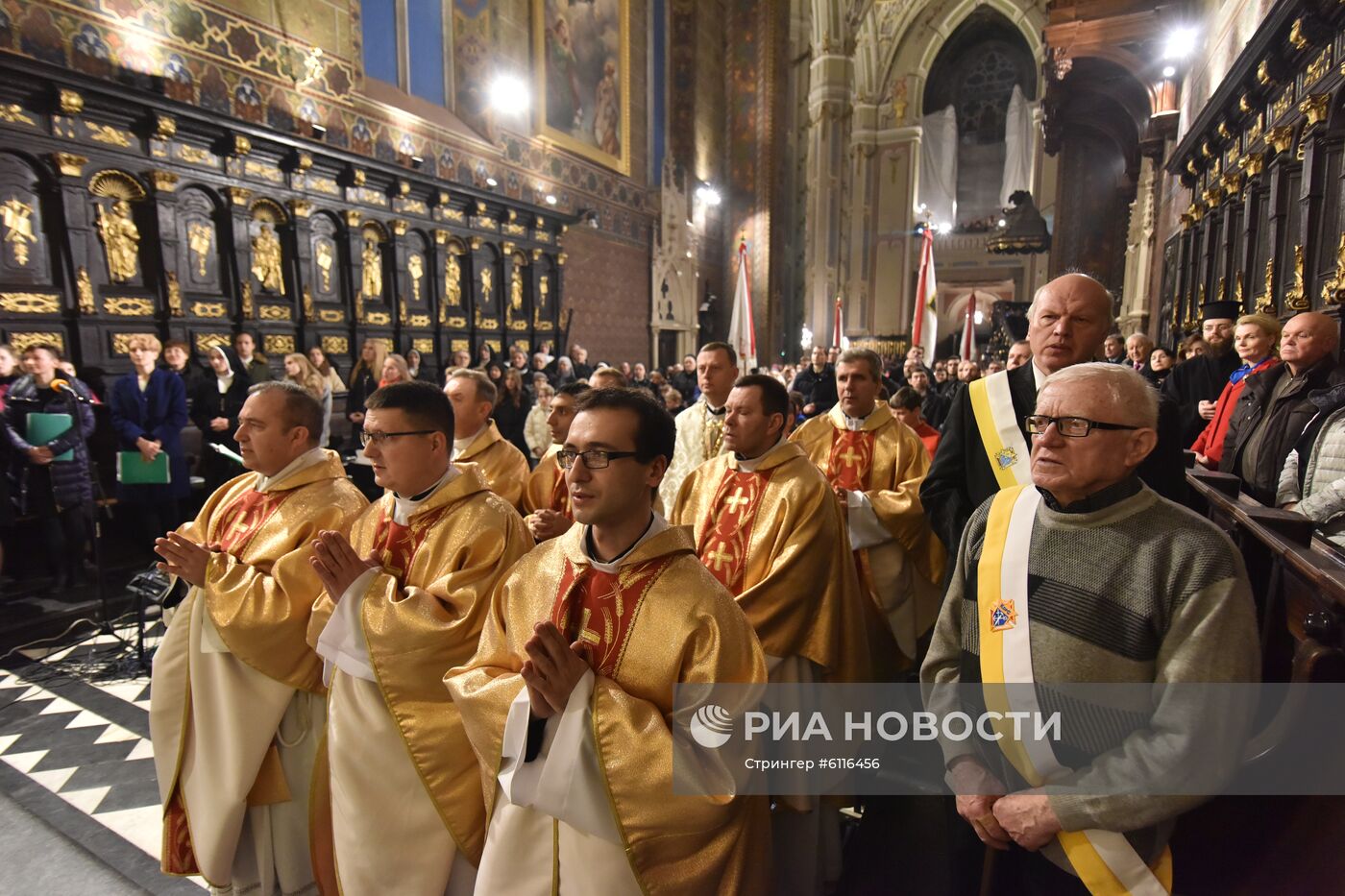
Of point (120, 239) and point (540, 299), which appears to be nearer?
point (120, 239)

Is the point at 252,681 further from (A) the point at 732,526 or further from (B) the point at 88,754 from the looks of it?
(B) the point at 88,754

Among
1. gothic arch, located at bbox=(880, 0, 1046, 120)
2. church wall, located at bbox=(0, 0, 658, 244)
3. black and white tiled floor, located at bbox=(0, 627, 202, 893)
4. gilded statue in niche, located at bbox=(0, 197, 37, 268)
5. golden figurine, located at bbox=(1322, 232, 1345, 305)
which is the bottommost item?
black and white tiled floor, located at bbox=(0, 627, 202, 893)

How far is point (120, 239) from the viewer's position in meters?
7.25

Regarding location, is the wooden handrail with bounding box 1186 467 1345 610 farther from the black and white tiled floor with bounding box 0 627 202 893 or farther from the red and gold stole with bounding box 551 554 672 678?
the black and white tiled floor with bounding box 0 627 202 893

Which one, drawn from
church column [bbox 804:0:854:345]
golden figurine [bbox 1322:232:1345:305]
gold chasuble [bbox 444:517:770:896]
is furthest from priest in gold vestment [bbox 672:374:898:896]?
church column [bbox 804:0:854:345]

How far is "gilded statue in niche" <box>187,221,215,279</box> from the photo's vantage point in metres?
7.92

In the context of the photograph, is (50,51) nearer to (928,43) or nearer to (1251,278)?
(1251,278)

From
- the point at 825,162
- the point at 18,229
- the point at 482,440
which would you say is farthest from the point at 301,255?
the point at 825,162

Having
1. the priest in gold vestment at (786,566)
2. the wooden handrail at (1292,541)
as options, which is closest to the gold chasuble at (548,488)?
the priest in gold vestment at (786,566)

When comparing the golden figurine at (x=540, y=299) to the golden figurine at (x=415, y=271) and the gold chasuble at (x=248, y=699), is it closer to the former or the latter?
the golden figurine at (x=415, y=271)

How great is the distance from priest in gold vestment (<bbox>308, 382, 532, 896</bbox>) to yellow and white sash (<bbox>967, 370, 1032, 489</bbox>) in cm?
169

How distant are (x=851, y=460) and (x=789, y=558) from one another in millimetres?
1476

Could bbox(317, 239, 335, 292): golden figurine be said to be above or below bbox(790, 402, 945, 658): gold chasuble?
above

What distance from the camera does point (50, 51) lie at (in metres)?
6.76
